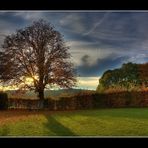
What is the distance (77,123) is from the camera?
208 inches

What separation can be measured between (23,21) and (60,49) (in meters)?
0.67

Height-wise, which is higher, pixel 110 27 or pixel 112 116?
pixel 110 27

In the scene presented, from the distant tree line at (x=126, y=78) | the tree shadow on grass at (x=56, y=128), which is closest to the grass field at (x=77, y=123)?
the tree shadow on grass at (x=56, y=128)

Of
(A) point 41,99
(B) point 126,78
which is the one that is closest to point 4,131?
(A) point 41,99

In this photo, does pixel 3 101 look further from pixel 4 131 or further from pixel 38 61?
pixel 38 61

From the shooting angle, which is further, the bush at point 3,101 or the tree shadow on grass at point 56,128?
the bush at point 3,101

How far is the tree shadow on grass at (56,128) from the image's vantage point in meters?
5.15

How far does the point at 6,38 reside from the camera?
5.33 meters

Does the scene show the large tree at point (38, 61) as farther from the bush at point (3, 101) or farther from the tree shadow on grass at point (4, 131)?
the tree shadow on grass at point (4, 131)

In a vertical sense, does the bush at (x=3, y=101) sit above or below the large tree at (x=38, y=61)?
below

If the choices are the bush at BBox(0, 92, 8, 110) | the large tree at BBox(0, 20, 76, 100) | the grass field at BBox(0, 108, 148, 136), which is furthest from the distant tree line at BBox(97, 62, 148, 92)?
the bush at BBox(0, 92, 8, 110)
